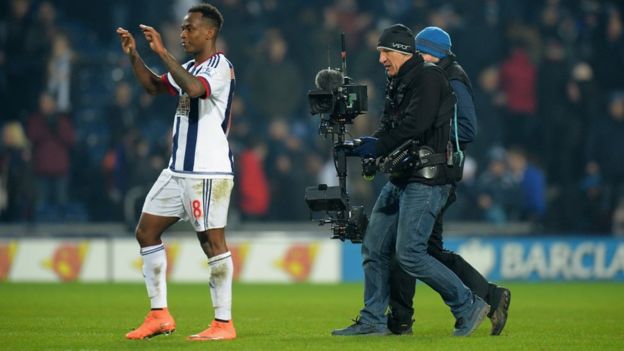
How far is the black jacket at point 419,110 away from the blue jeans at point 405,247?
6.4 inches

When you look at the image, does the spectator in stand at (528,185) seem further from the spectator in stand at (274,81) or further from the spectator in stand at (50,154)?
the spectator in stand at (50,154)

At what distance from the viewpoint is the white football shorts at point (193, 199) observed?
9164mm

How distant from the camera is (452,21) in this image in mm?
20469

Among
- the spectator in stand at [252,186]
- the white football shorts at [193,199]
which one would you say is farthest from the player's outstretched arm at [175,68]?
the spectator in stand at [252,186]

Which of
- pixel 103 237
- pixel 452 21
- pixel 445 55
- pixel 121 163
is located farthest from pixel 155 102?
pixel 445 55

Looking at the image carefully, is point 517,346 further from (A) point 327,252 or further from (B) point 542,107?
(B) point 542,107

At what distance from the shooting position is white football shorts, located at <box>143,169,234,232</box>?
9.16 m

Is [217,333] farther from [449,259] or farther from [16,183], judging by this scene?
[16,183]

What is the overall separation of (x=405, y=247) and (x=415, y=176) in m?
0.55

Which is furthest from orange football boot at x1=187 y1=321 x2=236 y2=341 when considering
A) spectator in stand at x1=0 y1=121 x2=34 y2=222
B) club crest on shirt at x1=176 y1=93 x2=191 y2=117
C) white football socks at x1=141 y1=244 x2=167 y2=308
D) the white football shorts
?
spectator in stand at x1=0 y1=121 x2=34 y2=222

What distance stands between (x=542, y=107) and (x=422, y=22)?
246cm

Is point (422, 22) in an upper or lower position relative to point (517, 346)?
upper

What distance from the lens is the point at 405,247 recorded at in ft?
30.3

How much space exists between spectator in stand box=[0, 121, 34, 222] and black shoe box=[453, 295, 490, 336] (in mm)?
10814
